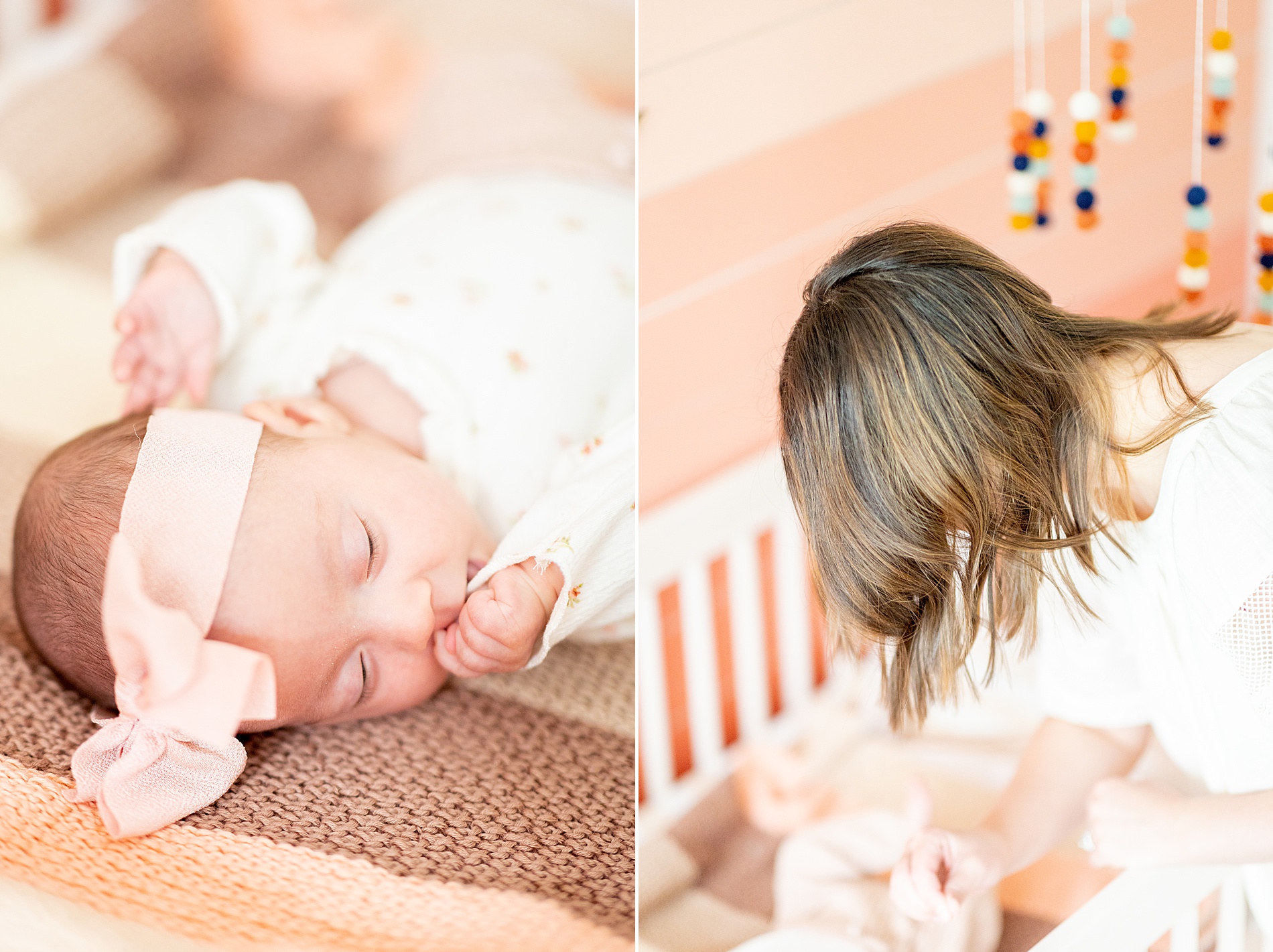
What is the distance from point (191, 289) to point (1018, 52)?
2.87ft

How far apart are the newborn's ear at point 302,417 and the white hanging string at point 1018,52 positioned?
30.8 inches

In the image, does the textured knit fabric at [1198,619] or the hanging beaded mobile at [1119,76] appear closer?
the textured knit fabric at [1198,619]

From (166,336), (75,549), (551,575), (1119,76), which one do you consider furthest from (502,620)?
(1119,76)

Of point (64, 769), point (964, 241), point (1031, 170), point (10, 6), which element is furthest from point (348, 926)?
point (10, 6)

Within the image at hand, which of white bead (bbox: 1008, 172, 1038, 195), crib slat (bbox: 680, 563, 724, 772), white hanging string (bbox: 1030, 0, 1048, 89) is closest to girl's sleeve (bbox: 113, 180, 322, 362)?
crib slat (bbox: 680, 563, 724, 772)

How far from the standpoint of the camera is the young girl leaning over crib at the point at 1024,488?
2.27 feet

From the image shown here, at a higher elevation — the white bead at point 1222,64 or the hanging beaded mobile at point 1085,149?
the white bead at point 1222,64

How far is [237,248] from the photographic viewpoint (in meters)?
1.07

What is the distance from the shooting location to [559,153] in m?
1.32

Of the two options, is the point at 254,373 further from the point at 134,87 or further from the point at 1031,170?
the point at 1031,170

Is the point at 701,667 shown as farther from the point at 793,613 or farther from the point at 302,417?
the point at 302,417

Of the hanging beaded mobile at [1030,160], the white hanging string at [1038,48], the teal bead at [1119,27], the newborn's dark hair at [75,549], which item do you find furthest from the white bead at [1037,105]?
the newborn's dark hair at [75,549]

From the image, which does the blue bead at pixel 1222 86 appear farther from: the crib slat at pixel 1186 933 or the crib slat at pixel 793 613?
the crib slat at pixel 1186 933

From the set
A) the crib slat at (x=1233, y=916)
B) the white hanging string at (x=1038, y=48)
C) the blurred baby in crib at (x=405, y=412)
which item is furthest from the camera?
the white hanging string at (x=1038, y=48)
